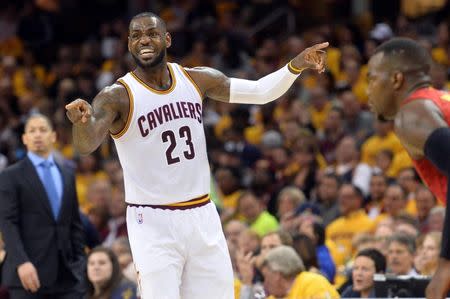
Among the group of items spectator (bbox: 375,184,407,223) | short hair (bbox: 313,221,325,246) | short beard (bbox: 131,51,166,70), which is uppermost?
short beard (bbox: 131,51,166,70)

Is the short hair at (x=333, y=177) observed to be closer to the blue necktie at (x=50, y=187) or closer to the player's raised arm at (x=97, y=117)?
the blue necktie at (x=50, y=187)

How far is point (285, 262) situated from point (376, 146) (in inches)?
181

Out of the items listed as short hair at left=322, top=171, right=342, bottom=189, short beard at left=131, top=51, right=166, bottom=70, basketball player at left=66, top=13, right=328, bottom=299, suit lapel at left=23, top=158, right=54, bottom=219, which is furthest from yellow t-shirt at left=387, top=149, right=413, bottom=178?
short beard at left=131, top=51, right=166, bottom=70

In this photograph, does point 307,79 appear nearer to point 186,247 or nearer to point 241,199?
point 241,199

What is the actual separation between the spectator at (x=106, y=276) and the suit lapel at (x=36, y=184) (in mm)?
1167

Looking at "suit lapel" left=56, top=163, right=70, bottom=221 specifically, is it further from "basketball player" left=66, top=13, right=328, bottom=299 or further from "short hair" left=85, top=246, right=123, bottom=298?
"basketball player" left=66, top=13, right=328, bottom=299

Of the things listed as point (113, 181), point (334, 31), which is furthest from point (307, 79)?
point (113, 181)

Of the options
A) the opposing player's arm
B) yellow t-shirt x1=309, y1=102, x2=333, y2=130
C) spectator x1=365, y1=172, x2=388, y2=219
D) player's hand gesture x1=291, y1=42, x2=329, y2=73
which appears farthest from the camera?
yellow t-shirt x1=309, y1=102, x2=333, y2=130

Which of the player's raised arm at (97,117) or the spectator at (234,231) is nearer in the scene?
Result: the player's raised arm at (97,117)

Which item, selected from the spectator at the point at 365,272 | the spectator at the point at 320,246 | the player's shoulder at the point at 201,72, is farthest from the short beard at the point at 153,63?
the spectator at the point at 320,246

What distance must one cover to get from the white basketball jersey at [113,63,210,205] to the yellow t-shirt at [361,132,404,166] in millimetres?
6543

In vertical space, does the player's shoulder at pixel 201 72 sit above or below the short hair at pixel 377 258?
above

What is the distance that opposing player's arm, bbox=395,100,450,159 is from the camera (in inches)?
181

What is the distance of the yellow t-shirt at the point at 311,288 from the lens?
7.94 metres
